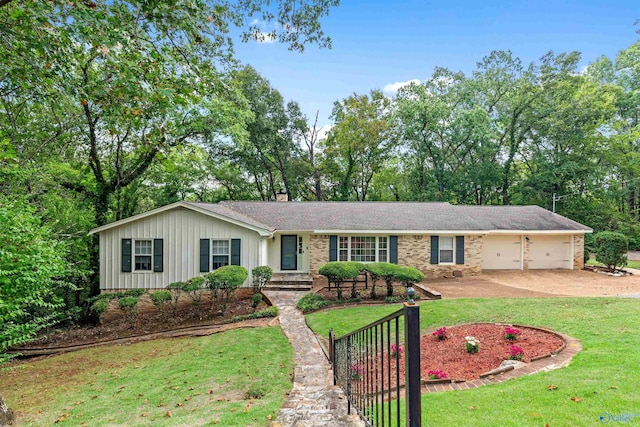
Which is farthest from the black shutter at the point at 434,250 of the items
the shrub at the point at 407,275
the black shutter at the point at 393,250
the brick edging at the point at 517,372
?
the brick edging at the point at 517,372

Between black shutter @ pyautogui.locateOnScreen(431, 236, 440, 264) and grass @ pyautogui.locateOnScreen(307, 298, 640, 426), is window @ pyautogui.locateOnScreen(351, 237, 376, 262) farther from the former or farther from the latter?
grass @ pyautogui.locateOnScreen(307, 298, 640, 426)

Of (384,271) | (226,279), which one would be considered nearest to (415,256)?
(384,271)

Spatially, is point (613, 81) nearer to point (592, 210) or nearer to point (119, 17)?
point (592, 210)

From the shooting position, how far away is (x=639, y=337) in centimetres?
555

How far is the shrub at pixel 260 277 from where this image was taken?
38.9 feet

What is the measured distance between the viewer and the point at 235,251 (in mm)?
12492

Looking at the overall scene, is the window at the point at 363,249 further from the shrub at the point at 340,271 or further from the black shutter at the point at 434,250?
the shrub at the point at 340,271

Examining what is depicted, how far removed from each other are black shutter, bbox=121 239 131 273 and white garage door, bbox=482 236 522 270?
16.8m

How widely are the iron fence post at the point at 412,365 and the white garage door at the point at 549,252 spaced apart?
18458mm

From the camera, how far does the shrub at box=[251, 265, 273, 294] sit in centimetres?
1184

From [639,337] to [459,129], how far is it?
23.1 meters

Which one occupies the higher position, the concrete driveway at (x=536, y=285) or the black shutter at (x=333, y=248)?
the black shutter at (x=333, y=248)

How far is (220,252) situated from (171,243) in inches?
76.1

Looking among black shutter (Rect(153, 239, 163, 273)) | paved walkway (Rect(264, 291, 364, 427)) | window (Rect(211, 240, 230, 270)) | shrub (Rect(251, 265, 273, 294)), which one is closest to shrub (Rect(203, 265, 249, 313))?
shrub (Rect(251, 265, 273, 294))
